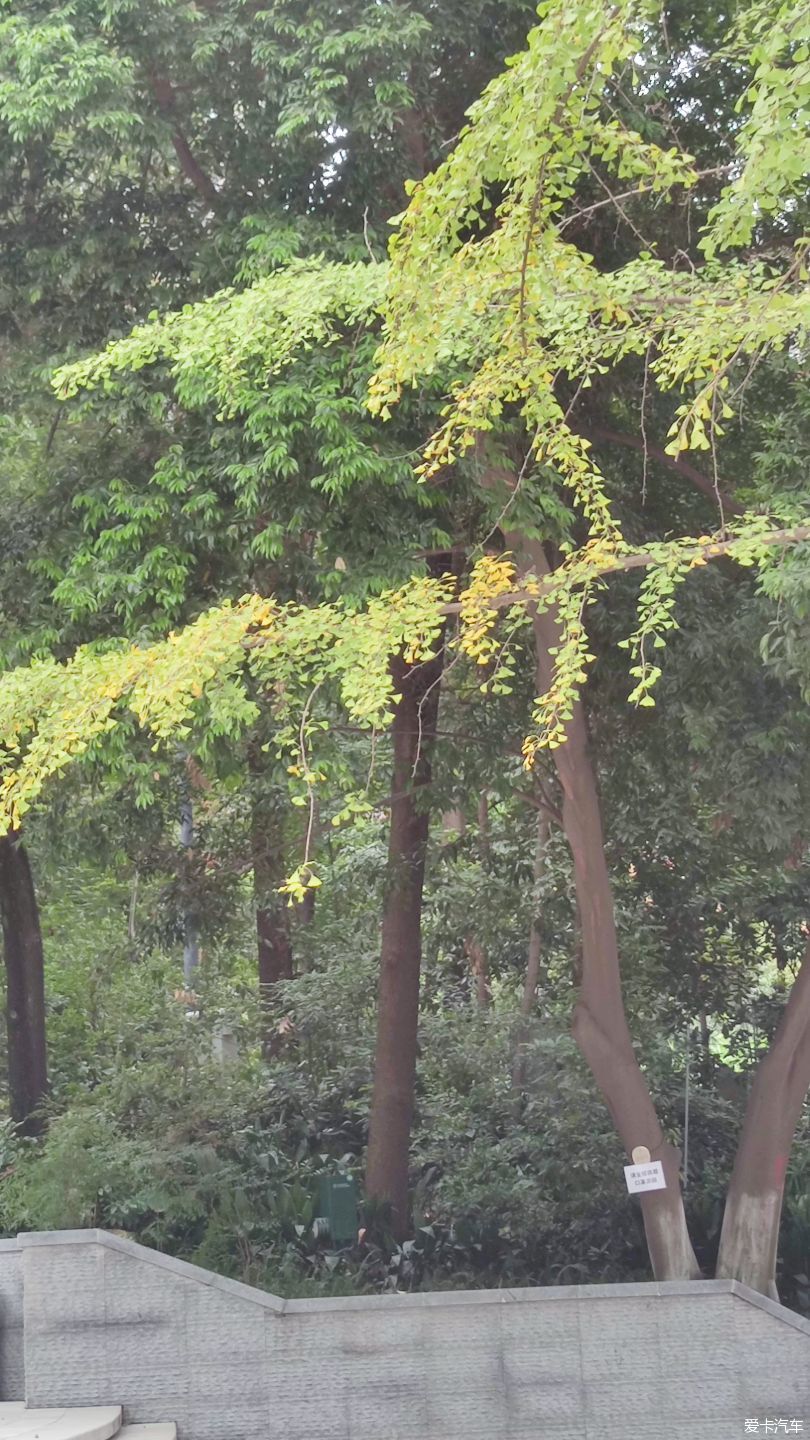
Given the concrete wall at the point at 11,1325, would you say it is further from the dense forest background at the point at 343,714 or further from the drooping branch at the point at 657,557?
the drooping branch at the point at 657,557

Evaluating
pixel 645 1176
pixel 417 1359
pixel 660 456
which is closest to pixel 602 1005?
pixel 645 1176

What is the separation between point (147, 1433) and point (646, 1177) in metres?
3.40

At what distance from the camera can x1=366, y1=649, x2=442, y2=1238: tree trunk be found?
35.8 ft

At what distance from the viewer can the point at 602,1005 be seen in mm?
9656

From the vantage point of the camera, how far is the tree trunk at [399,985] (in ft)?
35.8

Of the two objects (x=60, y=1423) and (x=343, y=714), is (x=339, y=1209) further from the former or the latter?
(x=343, y=714)

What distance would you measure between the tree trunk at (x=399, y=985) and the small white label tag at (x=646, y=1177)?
2682mm

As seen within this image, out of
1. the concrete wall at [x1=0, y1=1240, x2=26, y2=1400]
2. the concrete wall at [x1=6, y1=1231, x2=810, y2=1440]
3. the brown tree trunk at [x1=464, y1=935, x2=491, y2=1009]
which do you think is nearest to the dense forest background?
the brown tree trunk at [x1=464, y1=935, x2=491, y2=1009]

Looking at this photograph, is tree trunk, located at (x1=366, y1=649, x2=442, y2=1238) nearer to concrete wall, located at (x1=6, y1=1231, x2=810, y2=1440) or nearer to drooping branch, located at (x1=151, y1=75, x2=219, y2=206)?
concrete wall, located at (x1=6, y1=1231, x2=810, y2=1440)

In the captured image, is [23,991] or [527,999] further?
[527,999]

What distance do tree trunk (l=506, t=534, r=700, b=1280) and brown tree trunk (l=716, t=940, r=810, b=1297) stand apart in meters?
0.34

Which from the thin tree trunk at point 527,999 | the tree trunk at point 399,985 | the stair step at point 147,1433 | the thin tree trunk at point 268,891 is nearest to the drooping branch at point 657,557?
the thin tree trunk at point 268,891

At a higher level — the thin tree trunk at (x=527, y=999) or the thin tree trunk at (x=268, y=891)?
the thin tree trunk at (x=268, y=891)

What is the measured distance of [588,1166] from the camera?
1130 cm
